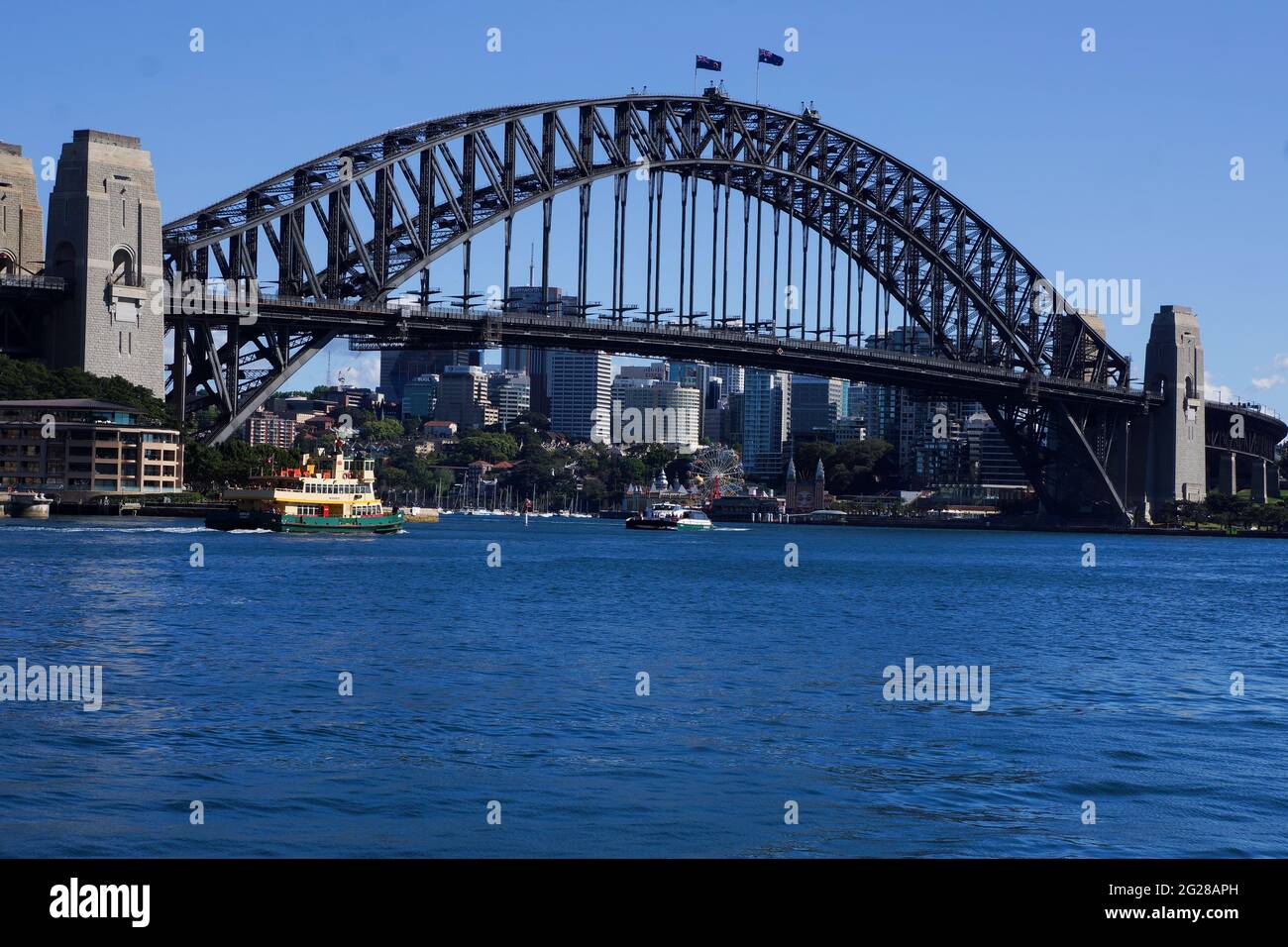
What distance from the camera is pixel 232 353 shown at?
76750 mm

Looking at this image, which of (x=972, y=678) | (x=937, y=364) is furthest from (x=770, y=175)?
(x=972, y=678)

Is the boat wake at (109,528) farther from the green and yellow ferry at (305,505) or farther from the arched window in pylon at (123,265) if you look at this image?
the arched window in pylon at (123,265)

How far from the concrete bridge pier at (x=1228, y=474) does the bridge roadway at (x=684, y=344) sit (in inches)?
1042

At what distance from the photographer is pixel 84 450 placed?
265 ft

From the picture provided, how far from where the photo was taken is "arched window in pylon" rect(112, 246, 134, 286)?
7450 centimetres

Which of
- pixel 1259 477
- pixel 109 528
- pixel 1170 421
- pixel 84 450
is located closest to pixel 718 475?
pixel 1259 477

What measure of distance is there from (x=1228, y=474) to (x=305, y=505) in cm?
9228

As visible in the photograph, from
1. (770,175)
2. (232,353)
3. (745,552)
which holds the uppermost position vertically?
(770,175)

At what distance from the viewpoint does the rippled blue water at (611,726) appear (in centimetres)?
1448

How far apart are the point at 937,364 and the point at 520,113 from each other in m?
33.5

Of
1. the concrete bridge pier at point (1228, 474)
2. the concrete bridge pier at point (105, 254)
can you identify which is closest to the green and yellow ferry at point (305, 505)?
the concrete bridge pier at point (105, 254)

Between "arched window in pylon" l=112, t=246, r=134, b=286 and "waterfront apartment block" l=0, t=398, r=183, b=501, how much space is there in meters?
5.73

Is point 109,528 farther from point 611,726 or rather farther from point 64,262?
point 611,726
